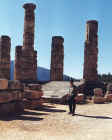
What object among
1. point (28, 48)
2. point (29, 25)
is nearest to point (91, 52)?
point (28, 48)

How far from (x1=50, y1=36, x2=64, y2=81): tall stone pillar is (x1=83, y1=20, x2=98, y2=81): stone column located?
12.1 feet

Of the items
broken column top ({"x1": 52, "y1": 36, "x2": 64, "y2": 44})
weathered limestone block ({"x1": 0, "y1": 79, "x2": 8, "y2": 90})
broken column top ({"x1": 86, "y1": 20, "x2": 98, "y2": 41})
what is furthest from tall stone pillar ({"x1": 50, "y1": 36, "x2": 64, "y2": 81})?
weathered limestone block ({"x1": 0, "y1": 79, "x2": 8, "y2": 90})

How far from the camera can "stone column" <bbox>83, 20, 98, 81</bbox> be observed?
25812 mm

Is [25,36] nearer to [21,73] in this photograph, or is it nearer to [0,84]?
[21,73]

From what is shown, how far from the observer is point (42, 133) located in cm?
618

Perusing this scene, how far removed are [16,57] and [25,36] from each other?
12.8 ft

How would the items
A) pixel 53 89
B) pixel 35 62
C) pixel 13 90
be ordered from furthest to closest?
pixel 35 62 → pixel 53 89 → pixel 13 90

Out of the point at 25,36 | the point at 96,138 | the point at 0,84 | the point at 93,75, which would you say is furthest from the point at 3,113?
the point at 25,36

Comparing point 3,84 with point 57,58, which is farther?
point 57,58

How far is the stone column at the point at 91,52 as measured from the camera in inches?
1016

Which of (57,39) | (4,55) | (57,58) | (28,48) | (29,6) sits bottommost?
(57,58)

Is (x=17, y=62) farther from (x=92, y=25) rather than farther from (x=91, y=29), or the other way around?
(x=92, y=25)

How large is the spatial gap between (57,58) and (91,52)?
482 centimetres

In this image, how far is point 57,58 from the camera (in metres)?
28.7
